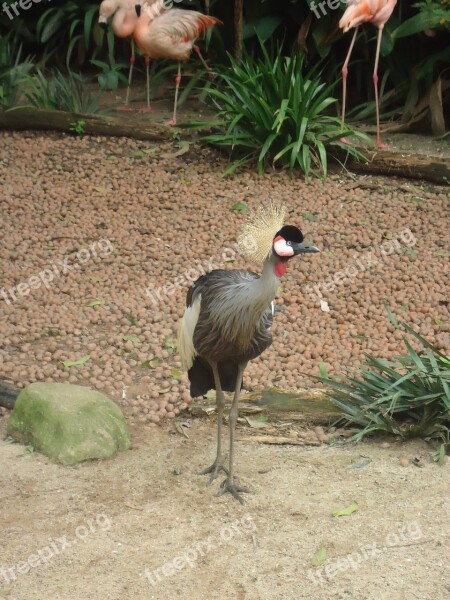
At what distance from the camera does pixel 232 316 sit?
3.95m

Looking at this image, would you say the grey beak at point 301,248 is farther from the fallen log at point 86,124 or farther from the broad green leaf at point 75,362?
the fallen log at point 86,124

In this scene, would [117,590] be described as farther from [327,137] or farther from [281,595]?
[327,137]

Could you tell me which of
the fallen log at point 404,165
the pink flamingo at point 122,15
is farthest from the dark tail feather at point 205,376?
the pink flamingo at point 122,15

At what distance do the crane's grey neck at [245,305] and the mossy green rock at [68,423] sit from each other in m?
0.90

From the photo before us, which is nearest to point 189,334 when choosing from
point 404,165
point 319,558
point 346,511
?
point 346,511

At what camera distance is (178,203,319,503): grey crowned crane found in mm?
3703

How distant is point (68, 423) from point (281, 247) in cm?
151

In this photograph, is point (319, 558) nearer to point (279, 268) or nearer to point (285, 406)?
point (279, 268)

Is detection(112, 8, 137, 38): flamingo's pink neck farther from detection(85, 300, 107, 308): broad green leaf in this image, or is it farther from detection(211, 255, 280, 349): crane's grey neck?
detection(211, 255, 280, 349): crane's grey neck

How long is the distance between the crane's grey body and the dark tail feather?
3 centimetres

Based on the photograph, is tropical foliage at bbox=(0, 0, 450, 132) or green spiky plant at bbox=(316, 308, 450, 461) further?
tropical foliage at bbox=(0, 0, 450, 132)

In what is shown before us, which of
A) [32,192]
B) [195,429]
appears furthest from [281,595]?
[32,192]

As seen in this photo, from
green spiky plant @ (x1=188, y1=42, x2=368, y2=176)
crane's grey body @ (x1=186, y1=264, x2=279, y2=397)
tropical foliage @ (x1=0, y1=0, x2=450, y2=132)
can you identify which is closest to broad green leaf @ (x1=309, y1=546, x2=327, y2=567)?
crane's grey body @ (x1=186, y1=264, x2=279, y2=397)

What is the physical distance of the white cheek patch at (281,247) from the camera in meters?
3.63
